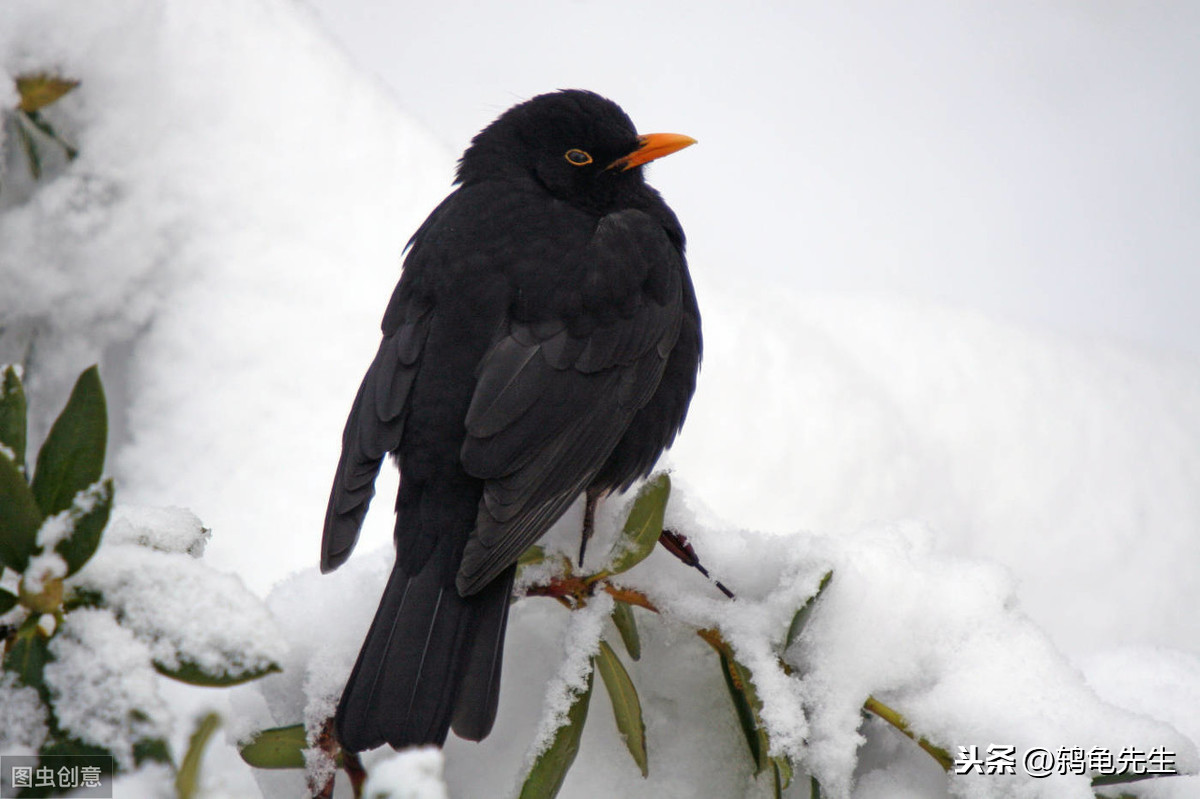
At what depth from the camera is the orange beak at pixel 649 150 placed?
169 centimetres

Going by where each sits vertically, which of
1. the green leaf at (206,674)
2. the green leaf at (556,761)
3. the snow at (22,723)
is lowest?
the snow at (22,723)

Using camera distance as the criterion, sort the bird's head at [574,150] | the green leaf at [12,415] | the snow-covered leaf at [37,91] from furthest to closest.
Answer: the bird's head at [574,150] < the snow-covered leaf at [37,91] < the green leaf at [12,415]

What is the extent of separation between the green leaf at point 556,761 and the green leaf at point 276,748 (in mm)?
189

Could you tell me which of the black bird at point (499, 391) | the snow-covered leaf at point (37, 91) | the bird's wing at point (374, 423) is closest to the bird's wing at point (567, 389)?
the black bird at point (499, 391)

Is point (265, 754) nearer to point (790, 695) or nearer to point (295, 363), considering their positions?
point (790, 695)

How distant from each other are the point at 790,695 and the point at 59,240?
1.36 metres

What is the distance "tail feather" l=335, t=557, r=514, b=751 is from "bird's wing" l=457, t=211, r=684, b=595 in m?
0.04

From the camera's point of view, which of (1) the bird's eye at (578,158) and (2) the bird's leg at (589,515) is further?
(1) the bird's eye at (578,158)

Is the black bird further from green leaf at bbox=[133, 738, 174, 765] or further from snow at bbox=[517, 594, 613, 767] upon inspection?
green leaf at bbox=[133, 738, 174, 765]

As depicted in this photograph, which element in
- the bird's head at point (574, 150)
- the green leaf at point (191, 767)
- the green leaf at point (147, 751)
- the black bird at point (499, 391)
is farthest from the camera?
the bird's head at point (574, 150)

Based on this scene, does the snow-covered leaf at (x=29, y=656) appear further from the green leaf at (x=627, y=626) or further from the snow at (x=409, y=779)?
the green leaf at (x=627, y=626)

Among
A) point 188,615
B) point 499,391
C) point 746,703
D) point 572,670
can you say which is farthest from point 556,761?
point 499,391

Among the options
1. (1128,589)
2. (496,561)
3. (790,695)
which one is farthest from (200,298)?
(1128,589)

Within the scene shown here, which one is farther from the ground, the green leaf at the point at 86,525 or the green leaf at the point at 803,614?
the green leaf at the point at 803,614
